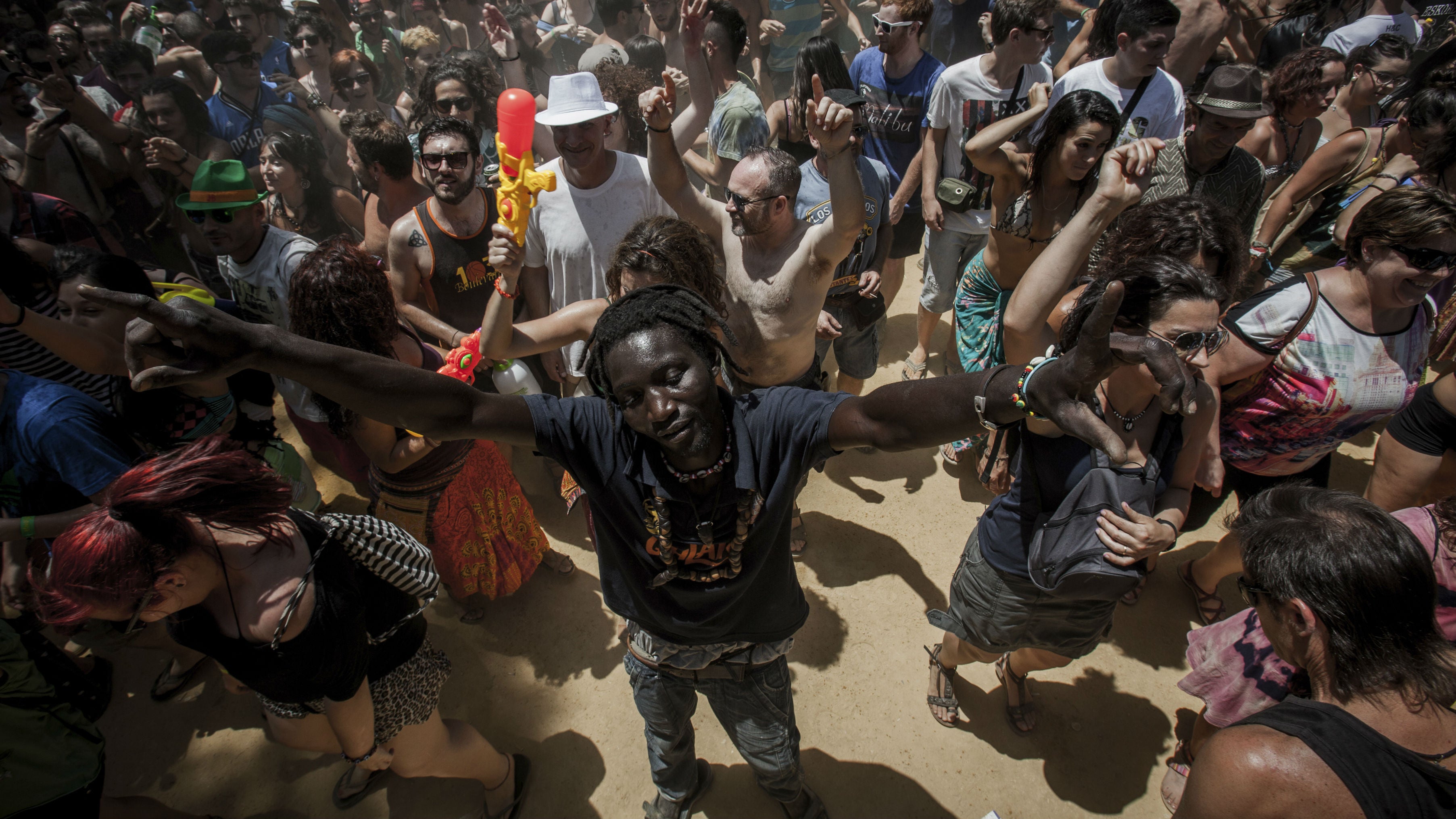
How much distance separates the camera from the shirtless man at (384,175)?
4.11 meters

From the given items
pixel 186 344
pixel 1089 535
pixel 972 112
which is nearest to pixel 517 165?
pixel 186 344

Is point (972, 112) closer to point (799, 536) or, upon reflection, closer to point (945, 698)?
point (799, 536)

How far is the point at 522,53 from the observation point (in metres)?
7.14

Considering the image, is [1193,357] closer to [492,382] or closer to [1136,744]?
[1136,744]

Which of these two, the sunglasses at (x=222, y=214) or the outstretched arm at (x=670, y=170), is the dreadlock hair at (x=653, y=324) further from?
the sunglasses at (x=222, y=214)

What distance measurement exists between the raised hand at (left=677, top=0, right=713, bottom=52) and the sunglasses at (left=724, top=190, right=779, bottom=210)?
134cm

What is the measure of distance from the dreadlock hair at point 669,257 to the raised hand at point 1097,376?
1.49m

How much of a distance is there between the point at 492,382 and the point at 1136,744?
3706mm

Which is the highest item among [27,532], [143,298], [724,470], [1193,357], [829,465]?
[143,298]

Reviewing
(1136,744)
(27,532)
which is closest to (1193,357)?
(1136,744)

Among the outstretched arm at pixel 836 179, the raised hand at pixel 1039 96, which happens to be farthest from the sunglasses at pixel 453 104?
the raised hand at pixel 1039 96

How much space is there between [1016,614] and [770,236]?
6.48ft

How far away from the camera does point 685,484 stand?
1.81 m

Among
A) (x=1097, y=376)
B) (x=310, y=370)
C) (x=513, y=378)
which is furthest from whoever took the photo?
(x=513, y=378)
